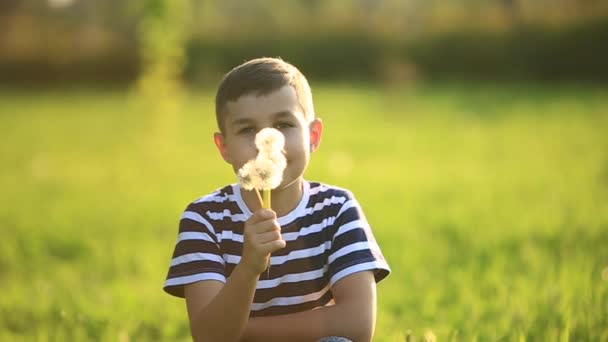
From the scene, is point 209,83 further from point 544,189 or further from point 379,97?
point 544,189

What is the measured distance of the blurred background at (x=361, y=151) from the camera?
4328 mm

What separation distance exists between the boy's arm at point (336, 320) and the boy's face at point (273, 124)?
39 centimetres

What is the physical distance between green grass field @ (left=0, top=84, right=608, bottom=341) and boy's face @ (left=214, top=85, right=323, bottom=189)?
676 millimetres

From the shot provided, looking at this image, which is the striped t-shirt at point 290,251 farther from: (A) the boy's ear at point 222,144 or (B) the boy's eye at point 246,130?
(B) the boy's eye at point 246,130

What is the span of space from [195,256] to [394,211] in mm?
4401

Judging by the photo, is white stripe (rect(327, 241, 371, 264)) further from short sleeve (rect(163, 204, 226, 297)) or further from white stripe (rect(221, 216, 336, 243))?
short sleeve (rect(163, 204, 226, 297))

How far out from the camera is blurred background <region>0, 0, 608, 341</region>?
433 centimetres

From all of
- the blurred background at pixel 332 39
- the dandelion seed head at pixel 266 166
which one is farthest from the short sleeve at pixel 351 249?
the blurred background at pixel 332 39

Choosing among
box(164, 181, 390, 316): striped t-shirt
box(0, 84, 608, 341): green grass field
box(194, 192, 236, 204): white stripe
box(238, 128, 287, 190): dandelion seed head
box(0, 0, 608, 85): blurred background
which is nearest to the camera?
box(238, 128, 287, 190): dandelion seed head

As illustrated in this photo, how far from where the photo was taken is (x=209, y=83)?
1906cm

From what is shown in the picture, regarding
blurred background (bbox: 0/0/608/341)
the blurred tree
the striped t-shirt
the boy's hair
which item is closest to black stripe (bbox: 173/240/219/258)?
the striped t-shirt

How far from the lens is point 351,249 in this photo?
2.59 metres

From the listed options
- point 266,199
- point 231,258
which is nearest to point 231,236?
point 231,258

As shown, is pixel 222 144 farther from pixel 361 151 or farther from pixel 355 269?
pixel 361 151
